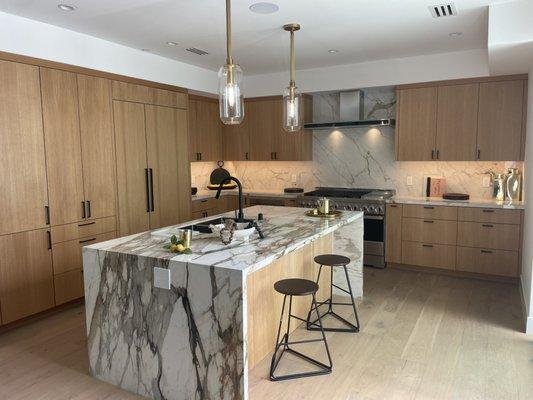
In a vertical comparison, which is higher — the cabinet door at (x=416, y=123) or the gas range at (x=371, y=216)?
the cabinet door at (x=416, y=123)

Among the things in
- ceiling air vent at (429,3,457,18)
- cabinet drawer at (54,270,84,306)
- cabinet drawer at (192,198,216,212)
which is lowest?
cabinet drawer at (54,270,84,306)

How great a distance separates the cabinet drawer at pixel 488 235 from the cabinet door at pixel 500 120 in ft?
2.64

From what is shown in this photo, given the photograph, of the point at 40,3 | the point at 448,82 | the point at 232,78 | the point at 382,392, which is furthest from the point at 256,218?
the point at 448,82

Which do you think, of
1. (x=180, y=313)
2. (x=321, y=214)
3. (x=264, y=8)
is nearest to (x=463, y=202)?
(x=321, y=214)

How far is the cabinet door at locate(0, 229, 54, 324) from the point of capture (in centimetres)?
358

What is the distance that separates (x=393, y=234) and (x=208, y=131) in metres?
3.14

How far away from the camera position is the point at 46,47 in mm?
3834

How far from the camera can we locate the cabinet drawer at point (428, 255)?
5.03m

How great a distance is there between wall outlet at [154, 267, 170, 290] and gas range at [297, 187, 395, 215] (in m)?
3.42

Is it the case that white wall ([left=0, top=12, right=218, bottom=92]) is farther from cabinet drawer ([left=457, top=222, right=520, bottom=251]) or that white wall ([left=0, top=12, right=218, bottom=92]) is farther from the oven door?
cabinet drawer ([left=457, top=222, right=520, bottom=251])

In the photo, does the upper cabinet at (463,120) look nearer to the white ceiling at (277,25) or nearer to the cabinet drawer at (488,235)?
the white ceiling at (277,25)

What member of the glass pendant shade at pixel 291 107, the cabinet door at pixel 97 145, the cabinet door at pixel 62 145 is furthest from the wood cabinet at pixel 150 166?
the glass pendant shade at pixel 291 107

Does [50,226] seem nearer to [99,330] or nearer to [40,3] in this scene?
[99,330]

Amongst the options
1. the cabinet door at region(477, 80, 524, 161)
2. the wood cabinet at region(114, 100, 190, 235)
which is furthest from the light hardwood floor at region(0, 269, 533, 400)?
the cabinet door at region(477, 80, 524, 161)
